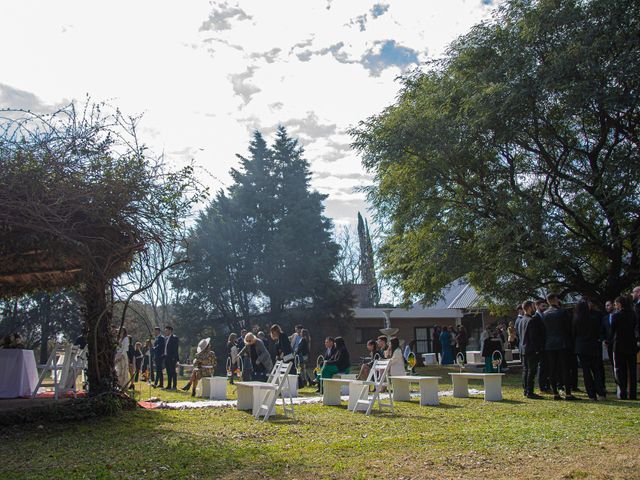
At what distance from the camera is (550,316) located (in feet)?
42.5

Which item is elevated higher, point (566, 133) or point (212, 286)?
point (566, 133)

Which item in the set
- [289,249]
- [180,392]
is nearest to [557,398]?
[180,392]

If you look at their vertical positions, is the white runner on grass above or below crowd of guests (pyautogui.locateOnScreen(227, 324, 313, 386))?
below

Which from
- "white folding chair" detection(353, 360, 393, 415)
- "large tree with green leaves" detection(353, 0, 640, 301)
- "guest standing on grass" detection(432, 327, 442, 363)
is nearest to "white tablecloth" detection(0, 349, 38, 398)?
"white folding chair" detection(353, 360, 393, 415)

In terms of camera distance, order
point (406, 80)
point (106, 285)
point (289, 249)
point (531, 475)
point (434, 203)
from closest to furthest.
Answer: point (531, 475) < point (106, 285) < point (434, 203) < point (406, 80) < point (289, 249)

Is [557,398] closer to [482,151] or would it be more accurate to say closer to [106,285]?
[106,285]

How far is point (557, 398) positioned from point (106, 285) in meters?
9.22

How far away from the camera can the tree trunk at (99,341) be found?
39.0ft

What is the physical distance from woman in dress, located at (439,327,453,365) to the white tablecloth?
68.3ft

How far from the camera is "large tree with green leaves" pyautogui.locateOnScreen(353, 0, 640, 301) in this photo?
19.7m

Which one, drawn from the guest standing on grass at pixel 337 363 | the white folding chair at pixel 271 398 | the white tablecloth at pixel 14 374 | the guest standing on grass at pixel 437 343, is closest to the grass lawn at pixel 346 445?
the white folding chair at pixel 271 398

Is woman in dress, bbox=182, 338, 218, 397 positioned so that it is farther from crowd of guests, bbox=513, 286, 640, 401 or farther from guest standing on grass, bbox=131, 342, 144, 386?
crowd of guests, bbox=513, 286, 640, 401

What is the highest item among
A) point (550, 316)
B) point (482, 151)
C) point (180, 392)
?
point (482, 151)

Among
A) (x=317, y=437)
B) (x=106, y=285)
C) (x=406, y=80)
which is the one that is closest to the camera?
(x=317, y=437)
